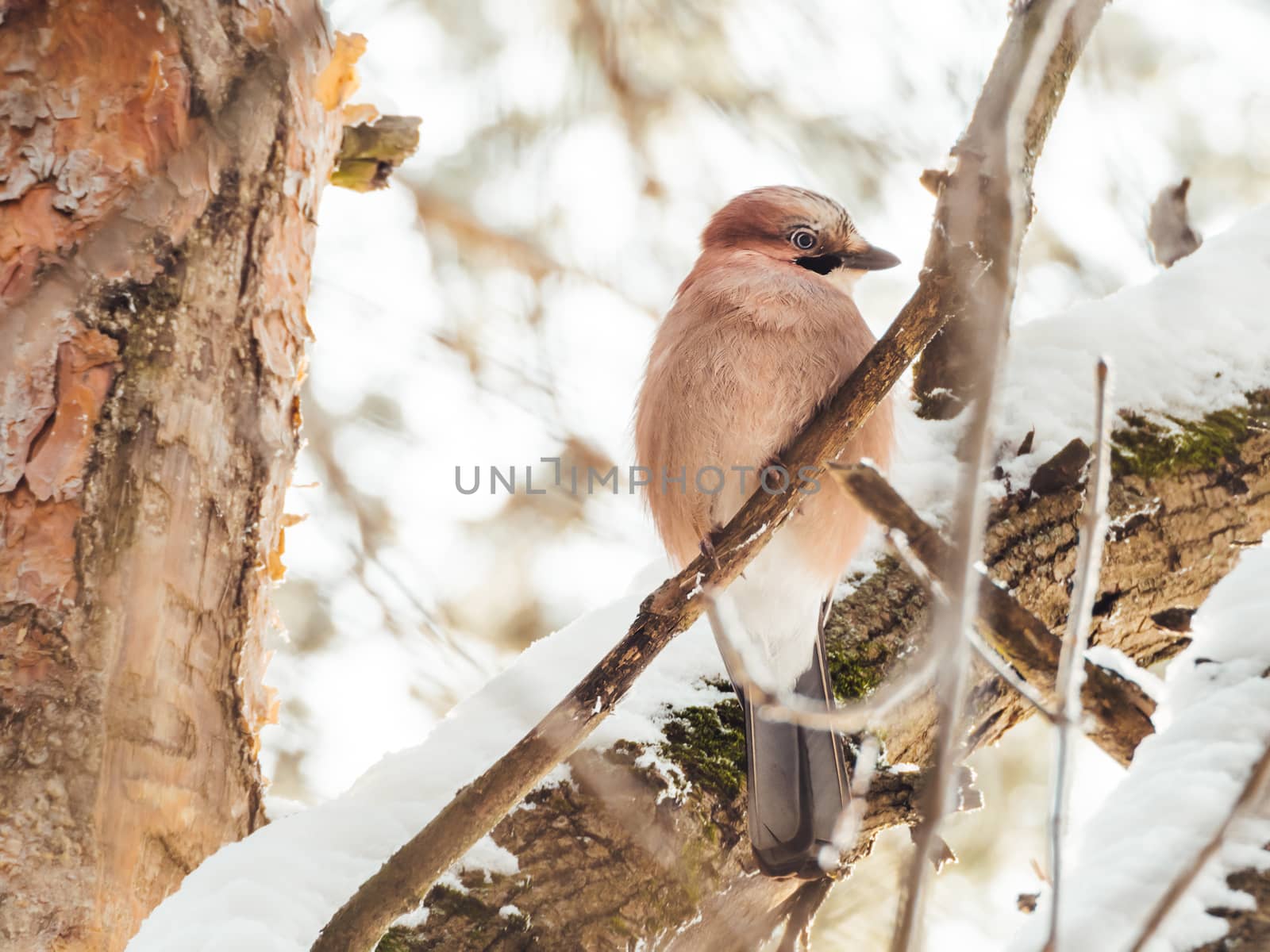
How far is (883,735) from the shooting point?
7.33ft

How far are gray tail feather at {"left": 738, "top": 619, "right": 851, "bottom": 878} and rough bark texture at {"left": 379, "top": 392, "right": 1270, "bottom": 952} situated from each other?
0.12ft

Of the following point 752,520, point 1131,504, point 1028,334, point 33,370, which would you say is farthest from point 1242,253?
point 33,370

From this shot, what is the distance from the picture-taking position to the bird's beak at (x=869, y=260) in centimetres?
303

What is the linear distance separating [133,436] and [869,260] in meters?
2.01

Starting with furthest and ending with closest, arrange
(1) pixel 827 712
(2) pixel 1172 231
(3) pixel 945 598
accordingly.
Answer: (2) pixel 1172 231 → (1) pixel 827 712 → (3) pixel 945 598

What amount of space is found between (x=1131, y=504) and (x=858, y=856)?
3.55 ft

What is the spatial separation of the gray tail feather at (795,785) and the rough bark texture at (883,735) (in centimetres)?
4

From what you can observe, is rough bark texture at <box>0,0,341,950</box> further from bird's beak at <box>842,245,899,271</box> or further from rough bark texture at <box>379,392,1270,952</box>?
bird's beak at <box>842,245,899,271</box>

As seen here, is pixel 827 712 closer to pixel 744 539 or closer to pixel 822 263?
pixel 744 539

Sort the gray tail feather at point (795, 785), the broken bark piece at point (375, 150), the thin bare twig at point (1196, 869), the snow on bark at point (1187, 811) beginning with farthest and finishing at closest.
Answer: the broken bark piece at point (375, 150)
the gray tail feather at point (795, 785)
the snow on bark at point (1187, 811)
the thin bare twig at point (1196, 869)

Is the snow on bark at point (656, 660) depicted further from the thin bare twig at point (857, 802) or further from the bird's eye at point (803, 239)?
the bird's eye at point (803, 239)

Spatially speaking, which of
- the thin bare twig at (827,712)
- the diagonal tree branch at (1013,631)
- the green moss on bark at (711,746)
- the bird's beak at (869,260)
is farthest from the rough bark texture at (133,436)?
the bird's beak at (869,260)

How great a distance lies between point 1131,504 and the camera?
8.22 feet

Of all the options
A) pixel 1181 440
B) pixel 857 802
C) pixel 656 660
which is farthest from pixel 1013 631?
pixel 1181 440
